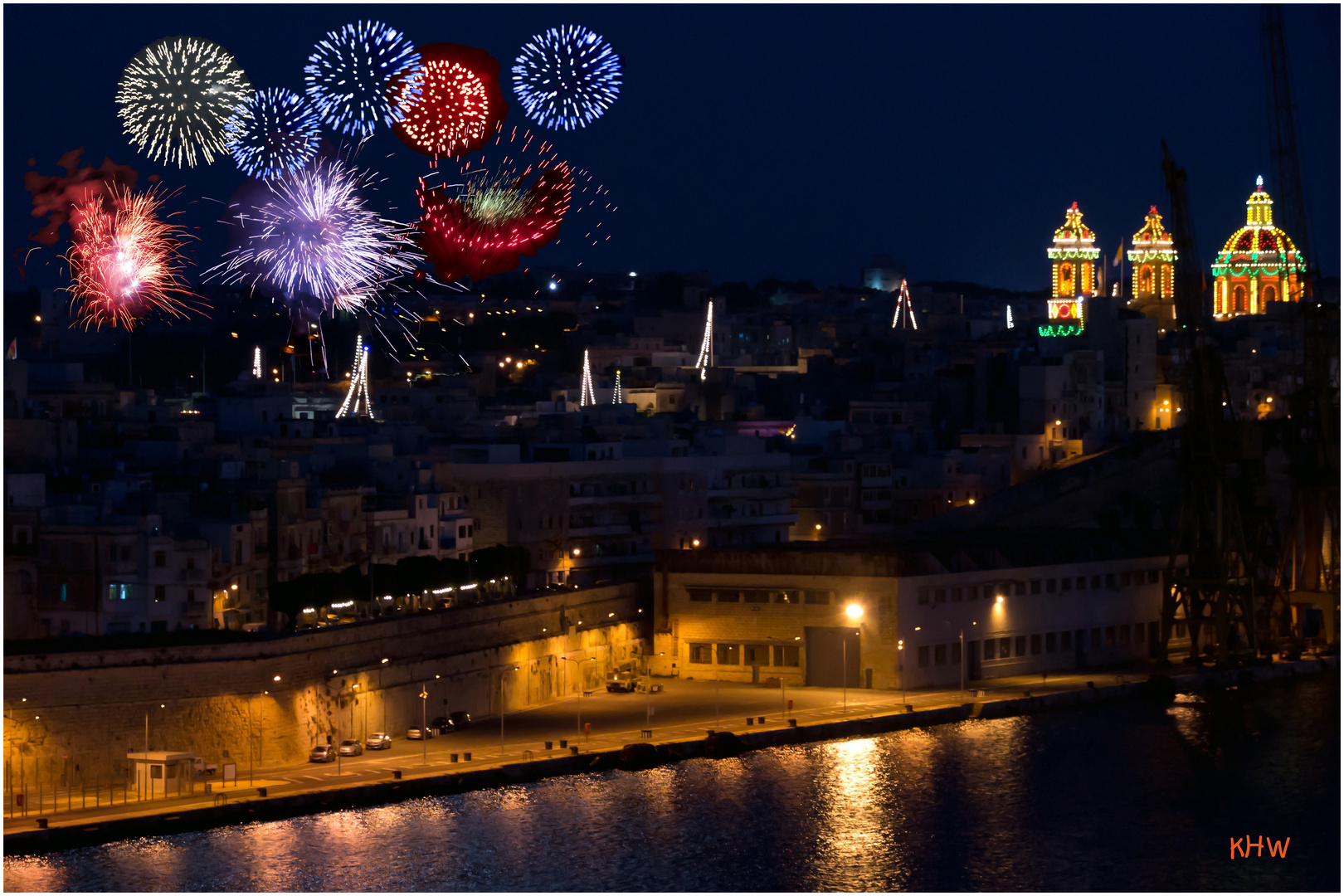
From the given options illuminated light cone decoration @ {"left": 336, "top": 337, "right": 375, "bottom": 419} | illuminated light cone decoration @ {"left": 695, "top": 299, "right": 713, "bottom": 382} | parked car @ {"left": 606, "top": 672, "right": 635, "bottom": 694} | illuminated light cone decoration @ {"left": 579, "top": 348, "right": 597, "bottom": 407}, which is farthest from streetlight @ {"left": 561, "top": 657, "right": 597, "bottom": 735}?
illuminated light cone decoration @ {"left": 695, "top": 299, "right": 713, "bottom": 382}

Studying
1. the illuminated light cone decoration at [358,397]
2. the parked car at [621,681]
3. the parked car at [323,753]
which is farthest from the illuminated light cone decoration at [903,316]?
the parked car at [323,753]

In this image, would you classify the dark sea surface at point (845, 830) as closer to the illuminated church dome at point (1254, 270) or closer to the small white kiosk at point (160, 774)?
the small white kiosk at point (160, 774)

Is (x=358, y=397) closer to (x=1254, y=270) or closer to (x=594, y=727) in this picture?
(x=594, y=727)

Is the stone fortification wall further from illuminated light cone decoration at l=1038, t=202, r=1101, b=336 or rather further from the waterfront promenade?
illuminated light cone decoration at l=1038, t=202, r=1101, b=336

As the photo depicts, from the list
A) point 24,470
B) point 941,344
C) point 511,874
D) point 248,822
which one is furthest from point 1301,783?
point 941,344

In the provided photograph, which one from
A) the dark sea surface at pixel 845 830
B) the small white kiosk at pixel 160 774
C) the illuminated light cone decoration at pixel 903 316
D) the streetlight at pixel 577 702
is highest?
the illuminated light cone decoration at pixel 903 316

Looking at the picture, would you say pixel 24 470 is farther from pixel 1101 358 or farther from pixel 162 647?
pixel 1101 358

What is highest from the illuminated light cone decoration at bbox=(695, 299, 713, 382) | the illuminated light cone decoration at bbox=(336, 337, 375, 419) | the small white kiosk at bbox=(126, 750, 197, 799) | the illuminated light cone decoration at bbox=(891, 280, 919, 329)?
the illuminated light cone decoration at bbox=(891, 280, 919, 329)

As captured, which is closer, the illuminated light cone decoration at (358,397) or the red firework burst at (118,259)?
the red firework burst at (118,259)
